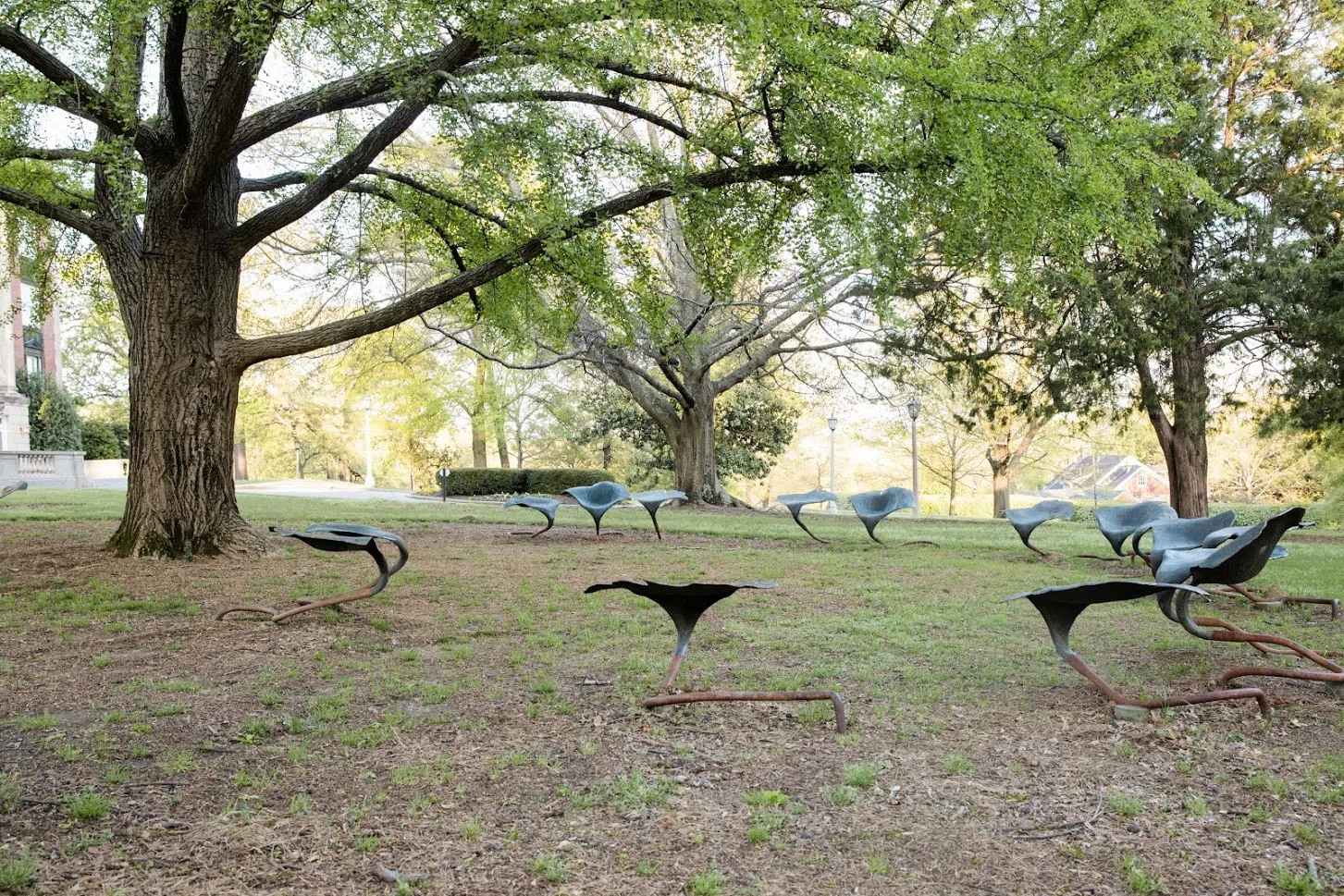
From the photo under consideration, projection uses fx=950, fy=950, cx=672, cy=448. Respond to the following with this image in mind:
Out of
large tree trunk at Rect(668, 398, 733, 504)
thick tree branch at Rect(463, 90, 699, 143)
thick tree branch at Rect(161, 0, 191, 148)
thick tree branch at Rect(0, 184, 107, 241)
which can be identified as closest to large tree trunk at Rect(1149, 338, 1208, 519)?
large tree trunk at Rect(668, 398, 733, 504)

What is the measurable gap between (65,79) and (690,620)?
733 cm

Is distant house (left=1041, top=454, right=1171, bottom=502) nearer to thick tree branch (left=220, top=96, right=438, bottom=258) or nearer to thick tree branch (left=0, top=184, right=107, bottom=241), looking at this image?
thick tree branch (left=220, top=96, right=438, bottom=258)

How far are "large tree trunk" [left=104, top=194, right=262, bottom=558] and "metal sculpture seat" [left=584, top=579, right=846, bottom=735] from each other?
5.95m

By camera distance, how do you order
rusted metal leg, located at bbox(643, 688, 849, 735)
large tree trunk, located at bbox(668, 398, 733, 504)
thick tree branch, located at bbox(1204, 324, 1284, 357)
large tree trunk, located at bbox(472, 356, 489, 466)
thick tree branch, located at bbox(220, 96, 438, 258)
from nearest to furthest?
rusted metal leg, located at bbox(643, 688, 849, 735) → thick tree branch, located at bbox(220, 96, 438, 258) → thick tree branch, located at bbox(1204, 324, 1284, 357) → large tree trunk, located at bbox(668, 398, 733, 504) → large tree trunk, located at bbox(472, 356, 489, 466)

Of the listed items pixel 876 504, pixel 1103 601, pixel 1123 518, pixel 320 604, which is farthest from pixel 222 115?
pixel 1123 518

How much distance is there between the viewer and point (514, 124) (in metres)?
8.76

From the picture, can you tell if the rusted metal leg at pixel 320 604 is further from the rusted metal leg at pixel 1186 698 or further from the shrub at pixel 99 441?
the shrub at pixel 99 441

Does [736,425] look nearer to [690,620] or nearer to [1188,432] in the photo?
[1188,432]

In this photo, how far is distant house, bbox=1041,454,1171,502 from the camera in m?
47.4

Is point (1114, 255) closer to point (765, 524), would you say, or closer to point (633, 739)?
point (765, 524)

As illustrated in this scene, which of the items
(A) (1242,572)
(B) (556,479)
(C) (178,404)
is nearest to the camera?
(A) (1242,572)

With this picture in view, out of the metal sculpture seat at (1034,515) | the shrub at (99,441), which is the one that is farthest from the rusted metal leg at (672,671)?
the shrub at (99,441)

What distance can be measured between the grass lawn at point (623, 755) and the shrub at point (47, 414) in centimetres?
Result: 2749

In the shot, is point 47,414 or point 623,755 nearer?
point 623,755
